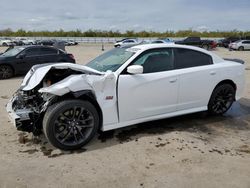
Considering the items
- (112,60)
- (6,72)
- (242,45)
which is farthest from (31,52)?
(242,45)

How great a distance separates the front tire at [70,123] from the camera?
3859 mm

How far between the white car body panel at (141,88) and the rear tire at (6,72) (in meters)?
7.02

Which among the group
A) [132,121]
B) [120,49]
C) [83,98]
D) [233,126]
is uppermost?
[120,49]

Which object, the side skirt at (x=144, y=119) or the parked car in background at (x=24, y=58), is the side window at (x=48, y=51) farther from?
the side skirt at (x=144, y=119)

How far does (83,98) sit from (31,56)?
8339 millimetres

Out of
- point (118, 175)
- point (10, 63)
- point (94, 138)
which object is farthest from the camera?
point (10, 63)

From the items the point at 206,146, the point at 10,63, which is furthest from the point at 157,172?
the point at 10,63

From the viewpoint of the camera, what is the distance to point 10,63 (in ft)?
36.5

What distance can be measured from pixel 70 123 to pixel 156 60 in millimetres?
1882

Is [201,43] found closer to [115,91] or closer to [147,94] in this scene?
[147,94]

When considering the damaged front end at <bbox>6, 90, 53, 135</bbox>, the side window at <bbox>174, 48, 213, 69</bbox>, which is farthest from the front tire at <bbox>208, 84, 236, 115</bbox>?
the damaged front end at <bbox>6, 90, 53, 135</bbox>

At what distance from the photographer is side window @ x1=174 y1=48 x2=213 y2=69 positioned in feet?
16.5

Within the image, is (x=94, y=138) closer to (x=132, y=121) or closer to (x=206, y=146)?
(x=132, y=121)

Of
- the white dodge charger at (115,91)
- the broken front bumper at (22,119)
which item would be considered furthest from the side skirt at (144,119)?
the broken front bumper at (22,119)
